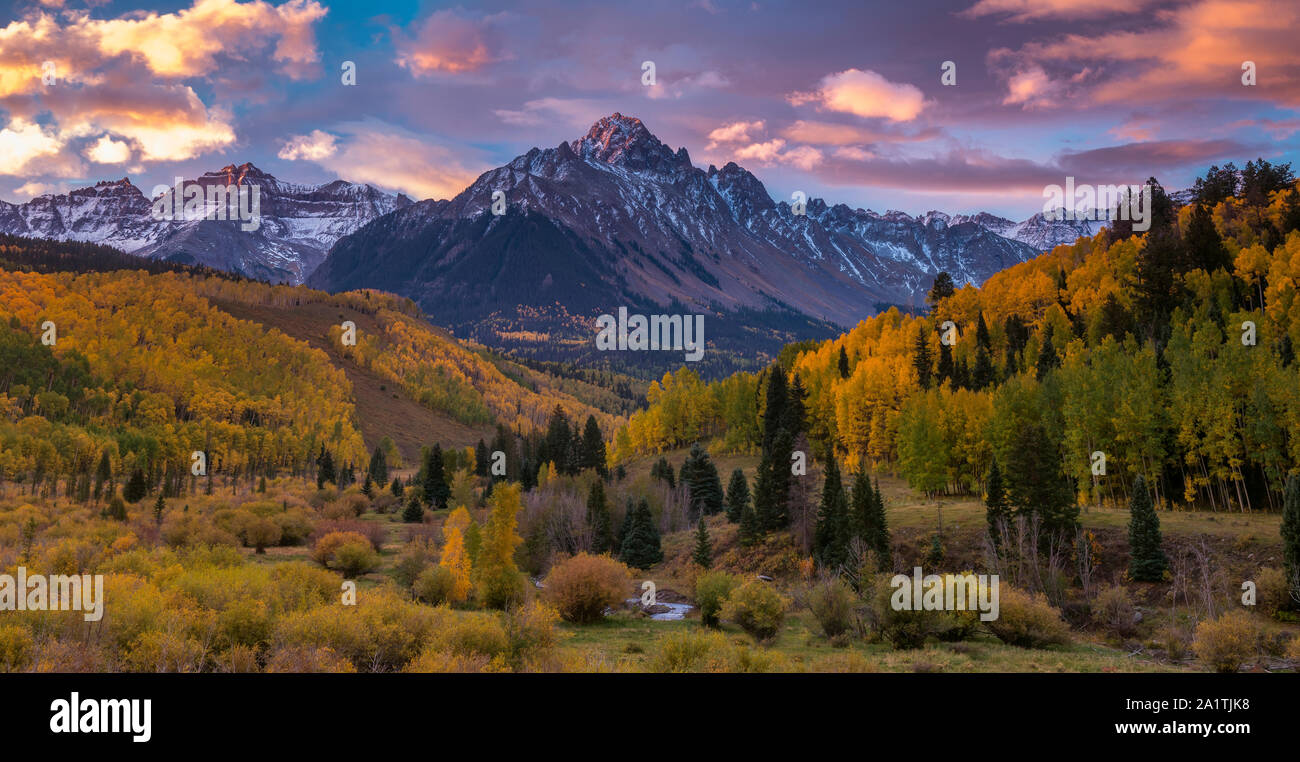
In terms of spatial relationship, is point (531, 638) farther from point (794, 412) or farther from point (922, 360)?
point (922, 360)

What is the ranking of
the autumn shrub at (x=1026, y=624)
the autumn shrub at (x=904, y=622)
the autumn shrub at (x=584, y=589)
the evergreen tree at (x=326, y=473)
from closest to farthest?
1. the autumn shrub at (x=904, y=622)
2. the autumn shrub at (x=1026, y=624)
3. the autumn shrub at (x=584, y=589)
4. the evergreen tree at (x=326, y=473)

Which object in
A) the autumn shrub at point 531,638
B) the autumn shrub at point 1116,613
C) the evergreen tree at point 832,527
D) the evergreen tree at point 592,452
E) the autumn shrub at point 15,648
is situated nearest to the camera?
the autumn shrub at point 15,648

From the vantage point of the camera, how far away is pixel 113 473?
440 ft

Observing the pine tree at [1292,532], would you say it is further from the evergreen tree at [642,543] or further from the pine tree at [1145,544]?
the evergreen tree at [642,543]

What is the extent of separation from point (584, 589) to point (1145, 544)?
4016cm

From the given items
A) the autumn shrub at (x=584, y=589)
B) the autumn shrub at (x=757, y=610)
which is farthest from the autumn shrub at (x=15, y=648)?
the autumn shrub at (x=757, y=610)

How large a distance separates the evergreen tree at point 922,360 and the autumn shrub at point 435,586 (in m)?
78.4

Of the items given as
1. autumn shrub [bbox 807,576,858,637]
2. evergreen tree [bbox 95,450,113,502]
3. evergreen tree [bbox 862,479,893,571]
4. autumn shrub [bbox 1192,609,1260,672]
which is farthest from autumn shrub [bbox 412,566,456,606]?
evergreen tree [bbox 95,450,113,502]

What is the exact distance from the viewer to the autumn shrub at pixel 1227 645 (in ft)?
105

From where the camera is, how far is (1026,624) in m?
38.6

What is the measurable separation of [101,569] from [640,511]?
164 feet

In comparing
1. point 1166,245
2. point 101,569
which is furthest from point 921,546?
point 1166,245
